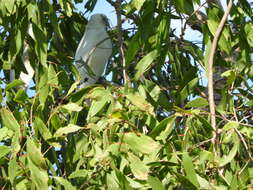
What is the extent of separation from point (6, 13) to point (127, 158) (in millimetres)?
510

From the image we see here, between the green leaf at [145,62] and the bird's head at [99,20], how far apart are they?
113cm

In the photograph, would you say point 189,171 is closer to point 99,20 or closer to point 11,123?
point 11,123

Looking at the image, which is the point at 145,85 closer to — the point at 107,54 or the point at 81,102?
the point at 81,102

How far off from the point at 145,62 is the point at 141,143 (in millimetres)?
266

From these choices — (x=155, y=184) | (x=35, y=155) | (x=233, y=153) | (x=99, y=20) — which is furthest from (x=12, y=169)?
(x=99, y=20)

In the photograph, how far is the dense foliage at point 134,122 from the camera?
1.11m

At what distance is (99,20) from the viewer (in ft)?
8.29

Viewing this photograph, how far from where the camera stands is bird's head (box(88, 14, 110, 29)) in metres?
2.46

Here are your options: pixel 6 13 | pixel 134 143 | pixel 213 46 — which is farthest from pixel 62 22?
pixel 134 143

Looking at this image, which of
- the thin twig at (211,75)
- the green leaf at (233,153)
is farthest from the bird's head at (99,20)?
the green leaf at (233,153)

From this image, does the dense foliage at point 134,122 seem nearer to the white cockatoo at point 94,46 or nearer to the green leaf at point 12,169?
the green leaf at point 12,169

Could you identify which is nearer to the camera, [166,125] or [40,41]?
[166,125]

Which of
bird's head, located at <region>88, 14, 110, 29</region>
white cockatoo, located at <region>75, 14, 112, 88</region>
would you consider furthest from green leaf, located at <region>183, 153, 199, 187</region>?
bird's head, located at <region>88, 14, 110, 29</region>

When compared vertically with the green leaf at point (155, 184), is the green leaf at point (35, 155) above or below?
above
